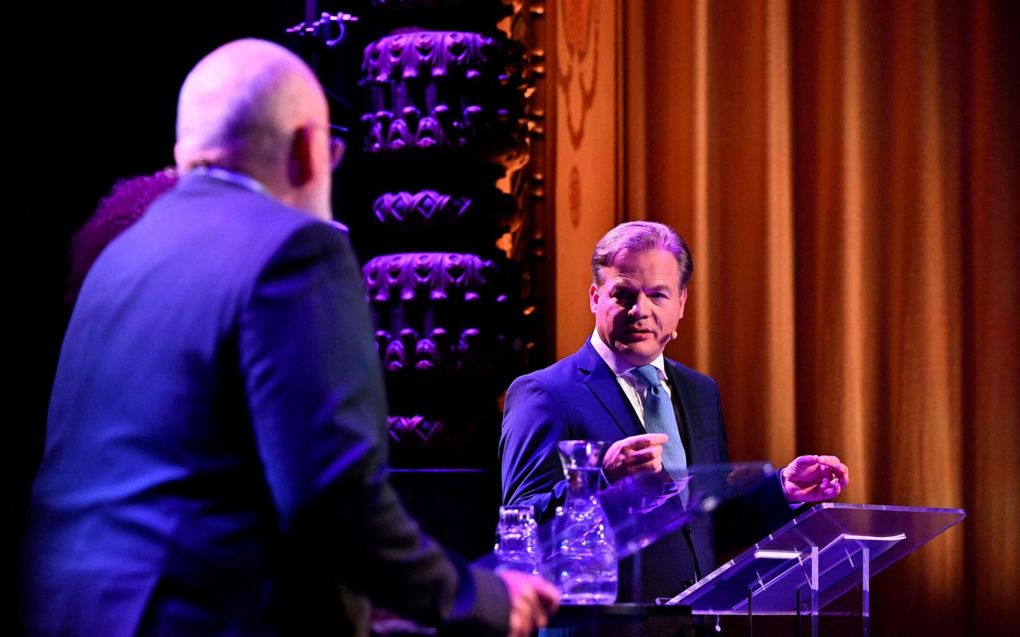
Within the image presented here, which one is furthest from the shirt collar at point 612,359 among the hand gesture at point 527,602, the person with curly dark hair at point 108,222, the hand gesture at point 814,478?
the hand gesture at point 527,602

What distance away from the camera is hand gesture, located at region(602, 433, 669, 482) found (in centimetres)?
216

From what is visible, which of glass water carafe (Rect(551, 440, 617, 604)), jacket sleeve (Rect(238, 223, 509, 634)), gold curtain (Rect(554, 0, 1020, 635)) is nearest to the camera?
jacket sleeve (Rect(238, 223, 509, 634))

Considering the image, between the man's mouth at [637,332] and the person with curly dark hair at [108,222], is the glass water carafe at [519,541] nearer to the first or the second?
the man's mouth at [637,332]

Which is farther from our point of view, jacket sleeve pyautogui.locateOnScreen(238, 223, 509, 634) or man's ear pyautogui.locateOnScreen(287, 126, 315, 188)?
man's ear pyautogui.locateOnScreen(287, 126, 315, 188)

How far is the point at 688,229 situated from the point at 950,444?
3.68 feet

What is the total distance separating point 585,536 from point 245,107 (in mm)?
1010

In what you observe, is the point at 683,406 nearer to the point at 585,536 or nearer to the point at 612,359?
the point at 612,359

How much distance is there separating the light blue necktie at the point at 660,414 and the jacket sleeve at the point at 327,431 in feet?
5.01

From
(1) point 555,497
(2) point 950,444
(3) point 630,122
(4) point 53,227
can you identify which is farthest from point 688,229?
(4) point 53,227

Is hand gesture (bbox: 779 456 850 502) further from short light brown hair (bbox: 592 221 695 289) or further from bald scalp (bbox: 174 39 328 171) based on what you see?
bald scalp (bbox: 174 39 328 171)

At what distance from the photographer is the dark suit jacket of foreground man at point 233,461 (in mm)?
1263

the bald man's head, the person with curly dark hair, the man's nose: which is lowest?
the man's nose

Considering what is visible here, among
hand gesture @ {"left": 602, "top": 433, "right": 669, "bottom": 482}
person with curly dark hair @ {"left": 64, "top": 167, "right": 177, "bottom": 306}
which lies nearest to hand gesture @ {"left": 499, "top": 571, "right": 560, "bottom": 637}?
hand gesture @ {"left": 602, "top": 433, "right": 669, "bottom": 482}

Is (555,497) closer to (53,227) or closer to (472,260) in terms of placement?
(472,260)
